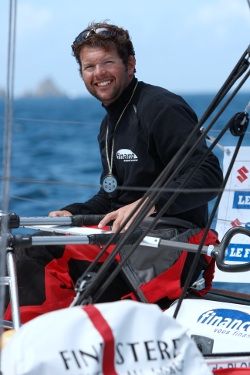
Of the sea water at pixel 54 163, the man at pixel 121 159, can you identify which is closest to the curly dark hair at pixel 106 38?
the man at pixel 121 159

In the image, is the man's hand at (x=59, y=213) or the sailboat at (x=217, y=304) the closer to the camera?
the sailboat at (x=217, y=304)

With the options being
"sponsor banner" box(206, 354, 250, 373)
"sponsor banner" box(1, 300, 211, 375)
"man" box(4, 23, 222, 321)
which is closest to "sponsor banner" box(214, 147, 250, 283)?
"man" box(4, 23, 222, 321)

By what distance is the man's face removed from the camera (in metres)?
3.15

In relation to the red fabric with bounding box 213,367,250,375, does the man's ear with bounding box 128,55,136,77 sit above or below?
above

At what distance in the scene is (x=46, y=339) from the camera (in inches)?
71.1

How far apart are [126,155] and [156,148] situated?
131 millimetres

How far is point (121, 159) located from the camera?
316cm

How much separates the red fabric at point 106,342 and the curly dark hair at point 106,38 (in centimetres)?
143

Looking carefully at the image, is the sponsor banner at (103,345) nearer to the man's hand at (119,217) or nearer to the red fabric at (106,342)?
the red fabric at (106,342)

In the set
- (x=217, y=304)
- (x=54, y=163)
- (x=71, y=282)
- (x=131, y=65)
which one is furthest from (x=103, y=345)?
(x=54, y=163)

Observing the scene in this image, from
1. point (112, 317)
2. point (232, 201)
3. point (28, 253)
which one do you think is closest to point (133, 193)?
point (28, 253)

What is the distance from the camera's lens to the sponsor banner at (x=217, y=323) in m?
2.78

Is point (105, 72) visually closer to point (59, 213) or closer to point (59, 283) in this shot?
point (59, 213)

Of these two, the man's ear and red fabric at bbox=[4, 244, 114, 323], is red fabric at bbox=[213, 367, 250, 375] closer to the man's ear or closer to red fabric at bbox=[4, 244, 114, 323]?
red fabric at bbox=[4, 244, 114, 323]
